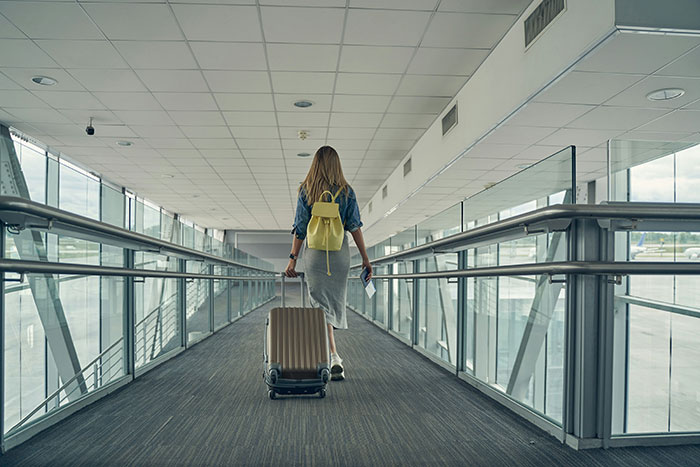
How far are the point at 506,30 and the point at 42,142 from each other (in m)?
7.70

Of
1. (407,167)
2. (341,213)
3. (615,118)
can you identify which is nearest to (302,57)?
(341,213)

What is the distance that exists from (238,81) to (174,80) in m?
0.71

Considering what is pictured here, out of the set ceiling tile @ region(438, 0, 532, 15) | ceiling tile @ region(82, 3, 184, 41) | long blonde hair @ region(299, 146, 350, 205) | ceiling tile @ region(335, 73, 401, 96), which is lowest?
long blonde hair @ region(299, 146, 350, 205)

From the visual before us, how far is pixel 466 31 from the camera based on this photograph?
4562mm

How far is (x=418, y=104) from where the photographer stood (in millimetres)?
6559

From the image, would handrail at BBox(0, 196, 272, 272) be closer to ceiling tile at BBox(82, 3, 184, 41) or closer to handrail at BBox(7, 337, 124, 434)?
handrail at BBox(7, 337, 124, 434)

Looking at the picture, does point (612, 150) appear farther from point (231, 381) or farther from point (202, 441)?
point (231, 381)

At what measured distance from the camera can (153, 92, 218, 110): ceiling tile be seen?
615 centimetres

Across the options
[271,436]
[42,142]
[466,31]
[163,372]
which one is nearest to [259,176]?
[42,142]

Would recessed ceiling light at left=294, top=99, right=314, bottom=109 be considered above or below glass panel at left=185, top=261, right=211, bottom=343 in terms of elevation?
above

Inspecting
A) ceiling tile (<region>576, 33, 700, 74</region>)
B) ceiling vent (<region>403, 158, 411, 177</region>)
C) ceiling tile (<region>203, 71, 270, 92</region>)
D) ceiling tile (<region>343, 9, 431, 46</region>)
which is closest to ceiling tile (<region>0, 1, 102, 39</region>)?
ceiling tile (<region>203, 71, 270, 92</region>)

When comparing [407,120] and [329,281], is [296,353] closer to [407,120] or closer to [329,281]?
[329,281]

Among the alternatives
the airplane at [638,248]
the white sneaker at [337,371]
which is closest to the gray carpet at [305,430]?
the white sneaker at [337,371]

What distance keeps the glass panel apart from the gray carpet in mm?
1337
